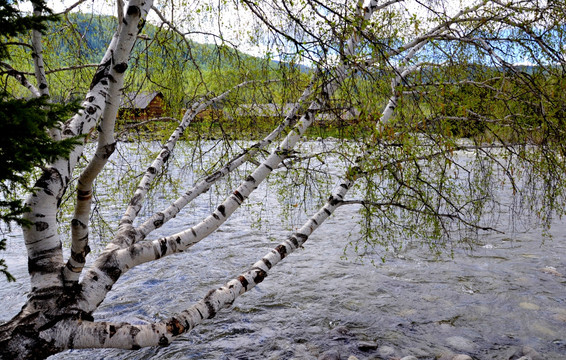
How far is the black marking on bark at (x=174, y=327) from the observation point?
348 centimetres

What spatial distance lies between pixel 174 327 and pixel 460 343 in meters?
4.22

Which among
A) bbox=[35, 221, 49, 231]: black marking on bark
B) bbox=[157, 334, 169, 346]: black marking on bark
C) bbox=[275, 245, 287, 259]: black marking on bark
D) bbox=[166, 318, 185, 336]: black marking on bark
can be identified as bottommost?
bbox=[157, 334, 169, 346]: black marking on bark

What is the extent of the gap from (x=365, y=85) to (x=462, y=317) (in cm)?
451

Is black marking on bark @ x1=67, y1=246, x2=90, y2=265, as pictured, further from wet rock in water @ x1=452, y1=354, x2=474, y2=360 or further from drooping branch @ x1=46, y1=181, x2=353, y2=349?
wet rock in water @ x1=452, y1=354, x2=474, y2=360

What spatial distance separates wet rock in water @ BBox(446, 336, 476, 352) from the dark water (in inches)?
1.1

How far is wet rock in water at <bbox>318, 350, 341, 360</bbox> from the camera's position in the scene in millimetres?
5448

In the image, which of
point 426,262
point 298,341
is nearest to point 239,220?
point 426,262

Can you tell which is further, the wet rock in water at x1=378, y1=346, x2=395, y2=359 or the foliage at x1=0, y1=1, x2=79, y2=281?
the wet rock in water at x1=378, y1=346, x2=395, y2=359

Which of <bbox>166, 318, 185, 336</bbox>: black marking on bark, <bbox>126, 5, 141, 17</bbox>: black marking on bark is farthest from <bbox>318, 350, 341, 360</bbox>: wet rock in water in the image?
<bbox>126, 5, 141, 17</bbox>: black marking on bark

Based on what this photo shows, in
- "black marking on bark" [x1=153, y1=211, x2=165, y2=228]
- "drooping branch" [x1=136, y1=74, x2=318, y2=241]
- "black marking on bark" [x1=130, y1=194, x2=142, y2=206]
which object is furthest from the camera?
Answer: "black marking on bark" [x1=130, y1=194, x2=142, y2=206]

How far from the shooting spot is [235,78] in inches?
264

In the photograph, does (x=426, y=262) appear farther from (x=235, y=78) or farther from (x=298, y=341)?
(x=235, y=78)

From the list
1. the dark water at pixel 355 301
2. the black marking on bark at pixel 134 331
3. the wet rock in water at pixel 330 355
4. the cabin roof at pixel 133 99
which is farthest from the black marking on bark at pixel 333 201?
the black marking on bark at pixel 134 331

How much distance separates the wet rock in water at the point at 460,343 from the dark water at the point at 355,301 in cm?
3
